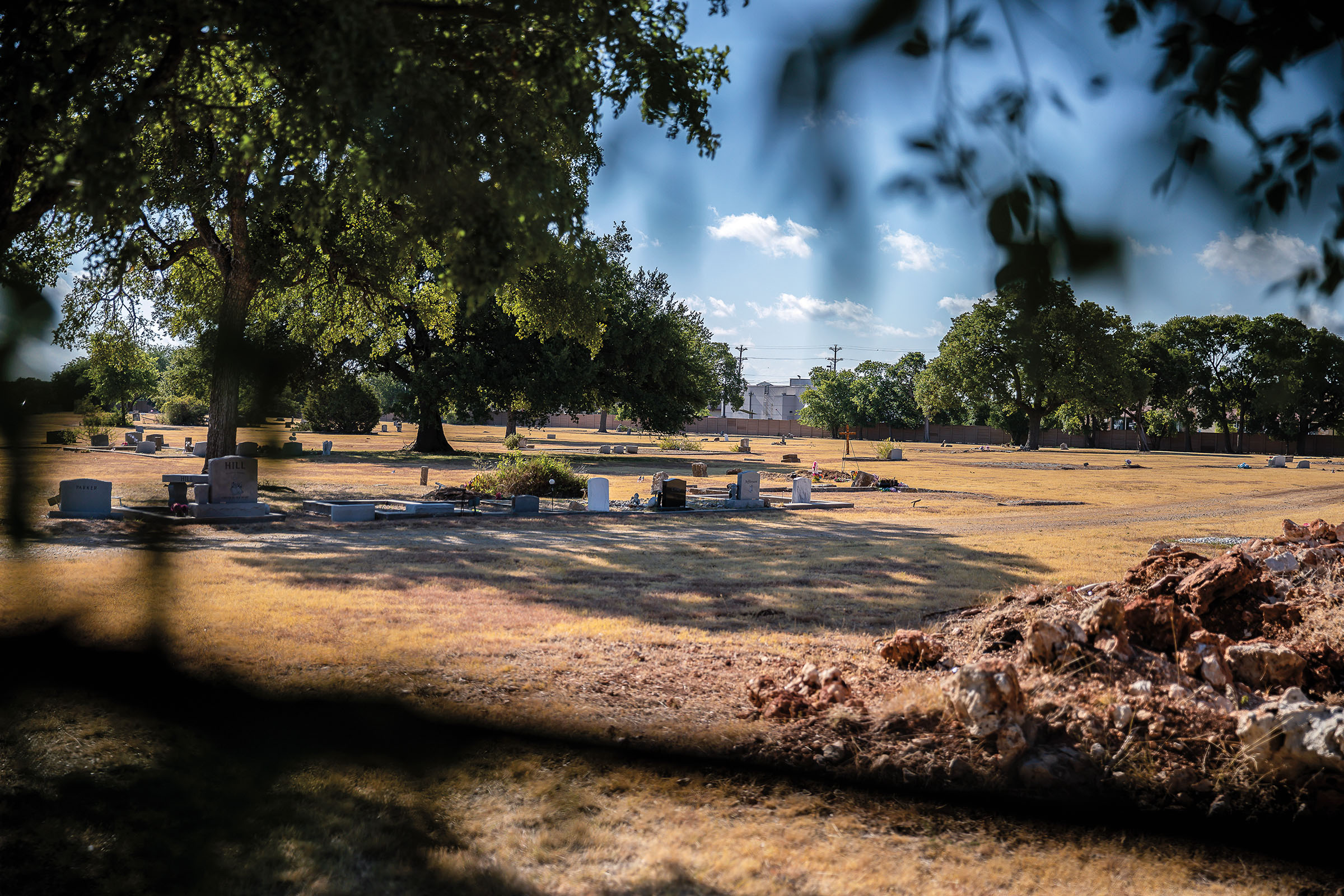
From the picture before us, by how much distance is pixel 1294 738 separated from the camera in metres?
4.40

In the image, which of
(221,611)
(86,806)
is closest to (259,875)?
(86,806)

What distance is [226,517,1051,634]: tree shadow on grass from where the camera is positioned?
9.01m

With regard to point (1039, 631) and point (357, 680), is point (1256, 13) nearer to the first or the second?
point (1039, 631)

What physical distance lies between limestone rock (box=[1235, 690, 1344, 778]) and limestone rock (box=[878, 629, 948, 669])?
219 centimetres

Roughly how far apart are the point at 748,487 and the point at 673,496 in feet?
6.96

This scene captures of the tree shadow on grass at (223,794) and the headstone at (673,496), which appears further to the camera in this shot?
the headstone at (673,496)

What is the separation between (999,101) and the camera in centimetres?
131

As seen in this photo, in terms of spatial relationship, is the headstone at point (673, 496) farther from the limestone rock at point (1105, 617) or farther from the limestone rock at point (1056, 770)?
the limestone rock at point (1056, 770)

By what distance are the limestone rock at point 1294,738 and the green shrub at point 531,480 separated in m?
18.1

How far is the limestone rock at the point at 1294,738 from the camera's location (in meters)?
4.29

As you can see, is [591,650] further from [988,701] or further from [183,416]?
[183,416]

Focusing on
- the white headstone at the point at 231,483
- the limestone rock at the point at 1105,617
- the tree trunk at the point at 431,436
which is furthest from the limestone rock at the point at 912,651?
the tree trunk at the point at 431,436

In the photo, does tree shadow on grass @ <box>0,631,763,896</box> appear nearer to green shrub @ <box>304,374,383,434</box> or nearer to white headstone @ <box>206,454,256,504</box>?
white headstone @ <box>206,454,256,504</box>

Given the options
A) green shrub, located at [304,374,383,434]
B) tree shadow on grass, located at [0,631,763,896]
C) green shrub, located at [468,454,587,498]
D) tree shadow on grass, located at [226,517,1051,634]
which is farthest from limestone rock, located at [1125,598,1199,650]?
green shrub, located at [304,374,383,434]
